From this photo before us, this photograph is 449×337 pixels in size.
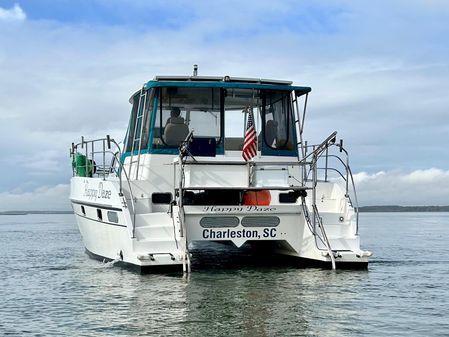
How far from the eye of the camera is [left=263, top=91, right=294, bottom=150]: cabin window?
42.1 feet

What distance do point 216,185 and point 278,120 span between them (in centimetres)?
220

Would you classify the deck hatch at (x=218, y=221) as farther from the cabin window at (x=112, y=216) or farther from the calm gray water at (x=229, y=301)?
the cabin window at (x=112, y=216)

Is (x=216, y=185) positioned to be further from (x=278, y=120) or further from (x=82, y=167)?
(x=82, y=167)

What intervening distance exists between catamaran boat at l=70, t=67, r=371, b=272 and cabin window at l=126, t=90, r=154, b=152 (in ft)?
0.07

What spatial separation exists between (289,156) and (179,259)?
11.3ft

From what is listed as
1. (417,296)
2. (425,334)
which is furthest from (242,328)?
(417,296)

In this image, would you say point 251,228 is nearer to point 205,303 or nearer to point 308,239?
point 308,239

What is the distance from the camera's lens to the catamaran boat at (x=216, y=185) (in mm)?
11117

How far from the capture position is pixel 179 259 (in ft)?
34.5

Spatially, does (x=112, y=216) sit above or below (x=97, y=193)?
below

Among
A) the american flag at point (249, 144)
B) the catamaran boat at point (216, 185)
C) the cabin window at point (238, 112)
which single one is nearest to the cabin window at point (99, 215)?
the catamaran boat at point (216, 185)

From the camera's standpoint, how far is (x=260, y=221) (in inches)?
449

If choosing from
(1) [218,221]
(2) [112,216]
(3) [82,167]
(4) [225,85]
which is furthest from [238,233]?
(3) [82,167]

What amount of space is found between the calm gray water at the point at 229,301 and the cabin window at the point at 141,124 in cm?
234
